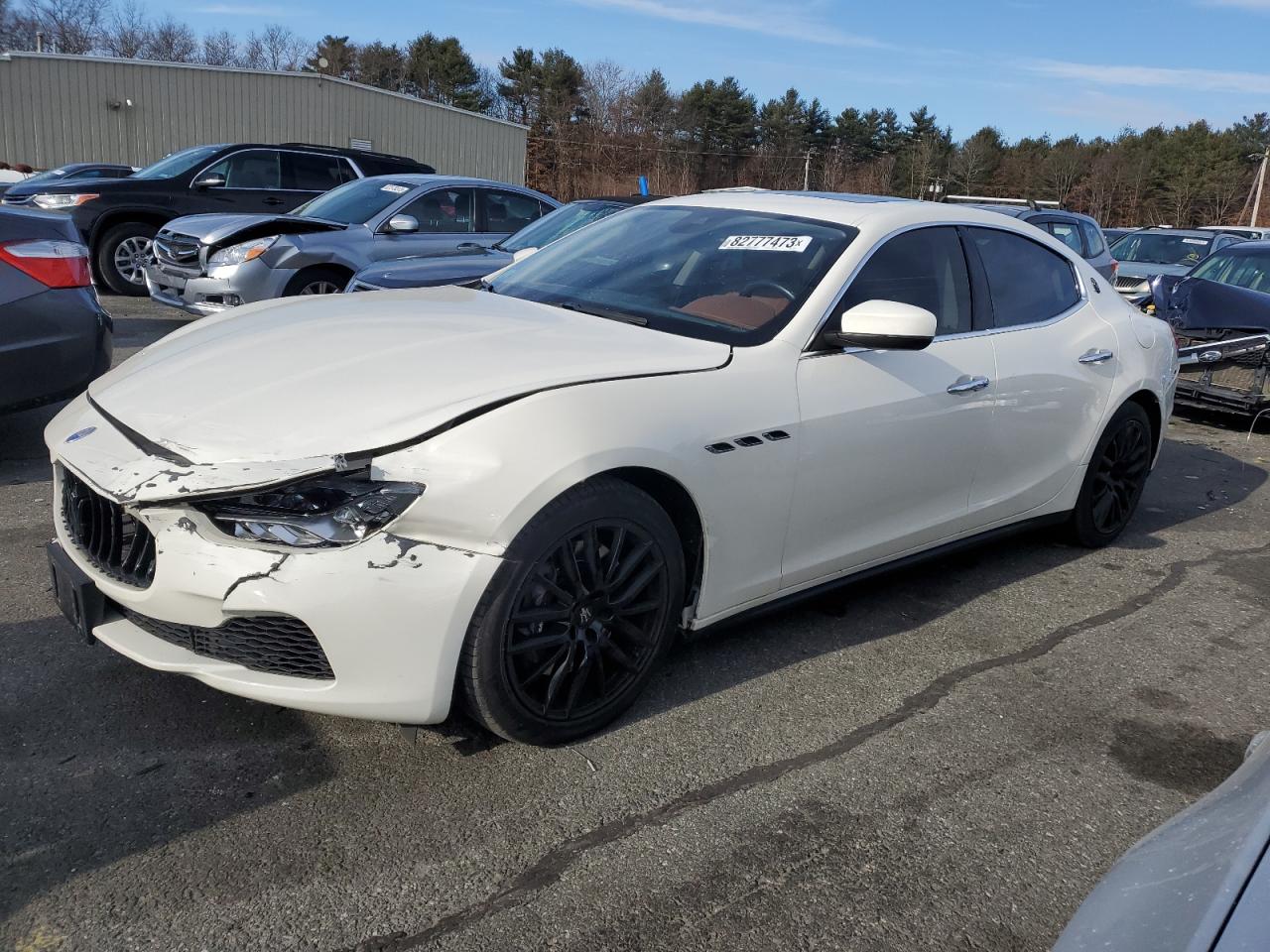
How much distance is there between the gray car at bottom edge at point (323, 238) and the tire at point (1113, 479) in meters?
5.88

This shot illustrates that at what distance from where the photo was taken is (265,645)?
8.34ft

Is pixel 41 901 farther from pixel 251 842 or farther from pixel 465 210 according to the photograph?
pixel 465 210

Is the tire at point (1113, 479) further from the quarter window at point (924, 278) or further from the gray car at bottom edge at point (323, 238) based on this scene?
the gray car at bottom edge at point (323, 238)

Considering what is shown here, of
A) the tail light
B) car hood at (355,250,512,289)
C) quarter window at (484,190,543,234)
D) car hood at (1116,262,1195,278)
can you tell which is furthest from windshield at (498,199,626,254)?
car hood at (1116,262,1195,278)

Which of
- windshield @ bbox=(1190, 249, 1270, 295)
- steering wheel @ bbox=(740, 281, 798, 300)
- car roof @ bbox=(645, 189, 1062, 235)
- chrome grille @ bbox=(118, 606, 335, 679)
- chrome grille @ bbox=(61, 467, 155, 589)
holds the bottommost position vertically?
chrome grille @ bbox=(118, 606, 335, 679)

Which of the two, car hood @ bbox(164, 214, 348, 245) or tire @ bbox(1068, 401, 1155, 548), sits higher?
car hood @ bbox(164, 214, 348, 245)

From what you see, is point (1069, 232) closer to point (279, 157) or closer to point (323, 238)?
point (323, 238)

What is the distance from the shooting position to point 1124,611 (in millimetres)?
4316

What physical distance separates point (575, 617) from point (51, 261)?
3653 millimetres

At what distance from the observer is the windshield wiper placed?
3.45 metres

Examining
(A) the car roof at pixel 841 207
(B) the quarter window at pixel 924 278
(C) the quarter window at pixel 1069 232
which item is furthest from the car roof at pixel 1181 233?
(B) the quarter window at pixel 924 278

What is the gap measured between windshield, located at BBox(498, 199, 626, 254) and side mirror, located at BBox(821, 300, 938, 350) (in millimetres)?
5450

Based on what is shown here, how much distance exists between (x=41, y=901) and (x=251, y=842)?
1.37ft

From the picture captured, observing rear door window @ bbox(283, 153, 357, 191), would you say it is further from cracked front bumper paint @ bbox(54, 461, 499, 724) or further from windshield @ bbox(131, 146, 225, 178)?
cracked front bumper paint @ bbox(54, 461, 499, 724)
